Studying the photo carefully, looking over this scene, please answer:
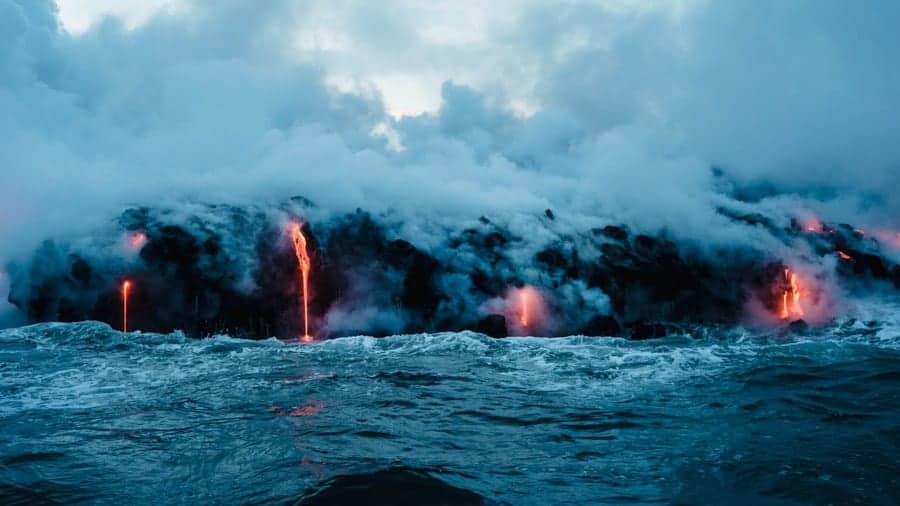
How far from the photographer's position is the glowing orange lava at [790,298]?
203ft

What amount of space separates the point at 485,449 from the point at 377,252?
140ft

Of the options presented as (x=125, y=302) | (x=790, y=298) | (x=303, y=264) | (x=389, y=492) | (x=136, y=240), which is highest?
(x=136, y=240)

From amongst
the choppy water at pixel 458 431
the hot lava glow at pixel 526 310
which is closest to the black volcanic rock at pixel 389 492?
the choppy water at pixel 458 431

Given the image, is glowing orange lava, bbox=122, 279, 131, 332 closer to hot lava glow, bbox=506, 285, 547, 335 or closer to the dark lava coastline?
the dark lava coastline

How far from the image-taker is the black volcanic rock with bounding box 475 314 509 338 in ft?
152

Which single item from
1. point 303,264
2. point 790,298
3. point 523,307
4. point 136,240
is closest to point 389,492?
point 303,264

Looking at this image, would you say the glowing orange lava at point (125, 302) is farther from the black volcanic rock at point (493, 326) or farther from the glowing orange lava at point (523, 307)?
the glowing orange lava at point (523, 307)

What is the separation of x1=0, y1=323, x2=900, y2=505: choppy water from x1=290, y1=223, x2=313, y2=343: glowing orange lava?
23.7 m

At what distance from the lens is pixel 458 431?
11250mm

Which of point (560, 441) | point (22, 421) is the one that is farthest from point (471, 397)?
point (22, 421)

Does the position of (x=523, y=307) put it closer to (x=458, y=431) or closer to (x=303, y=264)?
(x=303, y=264)

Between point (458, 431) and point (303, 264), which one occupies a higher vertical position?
point (303, 264)

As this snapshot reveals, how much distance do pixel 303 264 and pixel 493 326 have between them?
57.4ft

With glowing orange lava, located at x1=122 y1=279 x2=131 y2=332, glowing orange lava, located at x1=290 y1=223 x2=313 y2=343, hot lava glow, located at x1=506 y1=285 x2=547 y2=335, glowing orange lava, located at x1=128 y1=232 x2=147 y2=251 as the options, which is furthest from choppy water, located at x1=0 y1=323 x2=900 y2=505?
hot lava glow, located at x1=506 y1=285 x2=547 y2=335
